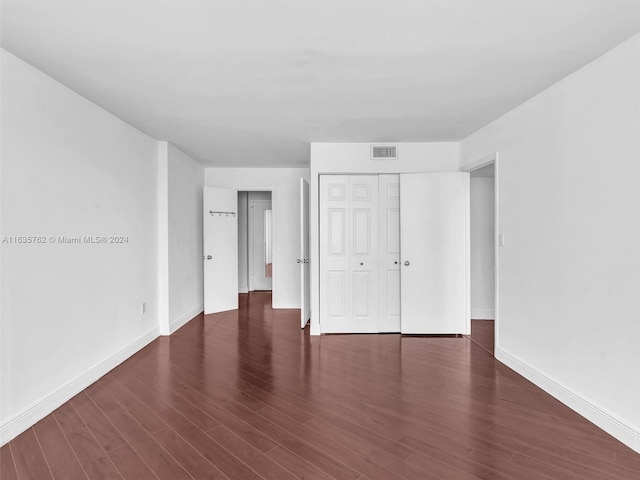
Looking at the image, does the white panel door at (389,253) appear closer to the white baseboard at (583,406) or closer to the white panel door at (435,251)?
the white panel door at (435,251)

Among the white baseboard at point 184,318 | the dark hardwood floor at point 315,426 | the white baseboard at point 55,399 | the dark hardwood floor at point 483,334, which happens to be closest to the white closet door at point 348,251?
the dark hardwood floor at point 315,426

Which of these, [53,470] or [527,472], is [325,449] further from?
[53,470]

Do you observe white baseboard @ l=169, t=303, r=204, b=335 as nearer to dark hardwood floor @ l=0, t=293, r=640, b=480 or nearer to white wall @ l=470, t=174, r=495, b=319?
dark hardwood floor @ l=0, t=293, r=640, b=480

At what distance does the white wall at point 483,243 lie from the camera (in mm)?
5156

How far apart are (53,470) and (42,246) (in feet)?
4.90

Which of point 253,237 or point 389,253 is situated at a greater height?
point 253,237

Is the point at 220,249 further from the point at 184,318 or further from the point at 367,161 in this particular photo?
the point at 367,161

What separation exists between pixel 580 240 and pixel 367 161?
2573mm

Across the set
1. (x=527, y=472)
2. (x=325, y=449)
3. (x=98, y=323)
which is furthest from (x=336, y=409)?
(x=98, y=323)

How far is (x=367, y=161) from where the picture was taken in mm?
4473

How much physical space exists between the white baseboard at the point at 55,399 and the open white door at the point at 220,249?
2.01m

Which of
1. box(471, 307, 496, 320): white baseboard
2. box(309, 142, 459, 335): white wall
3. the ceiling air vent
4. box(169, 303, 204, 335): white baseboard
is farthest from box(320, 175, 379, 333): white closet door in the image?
box(169, 303, 204, 335): white baseboard

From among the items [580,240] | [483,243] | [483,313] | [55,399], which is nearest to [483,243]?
[483,243]

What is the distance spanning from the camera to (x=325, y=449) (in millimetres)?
2088
